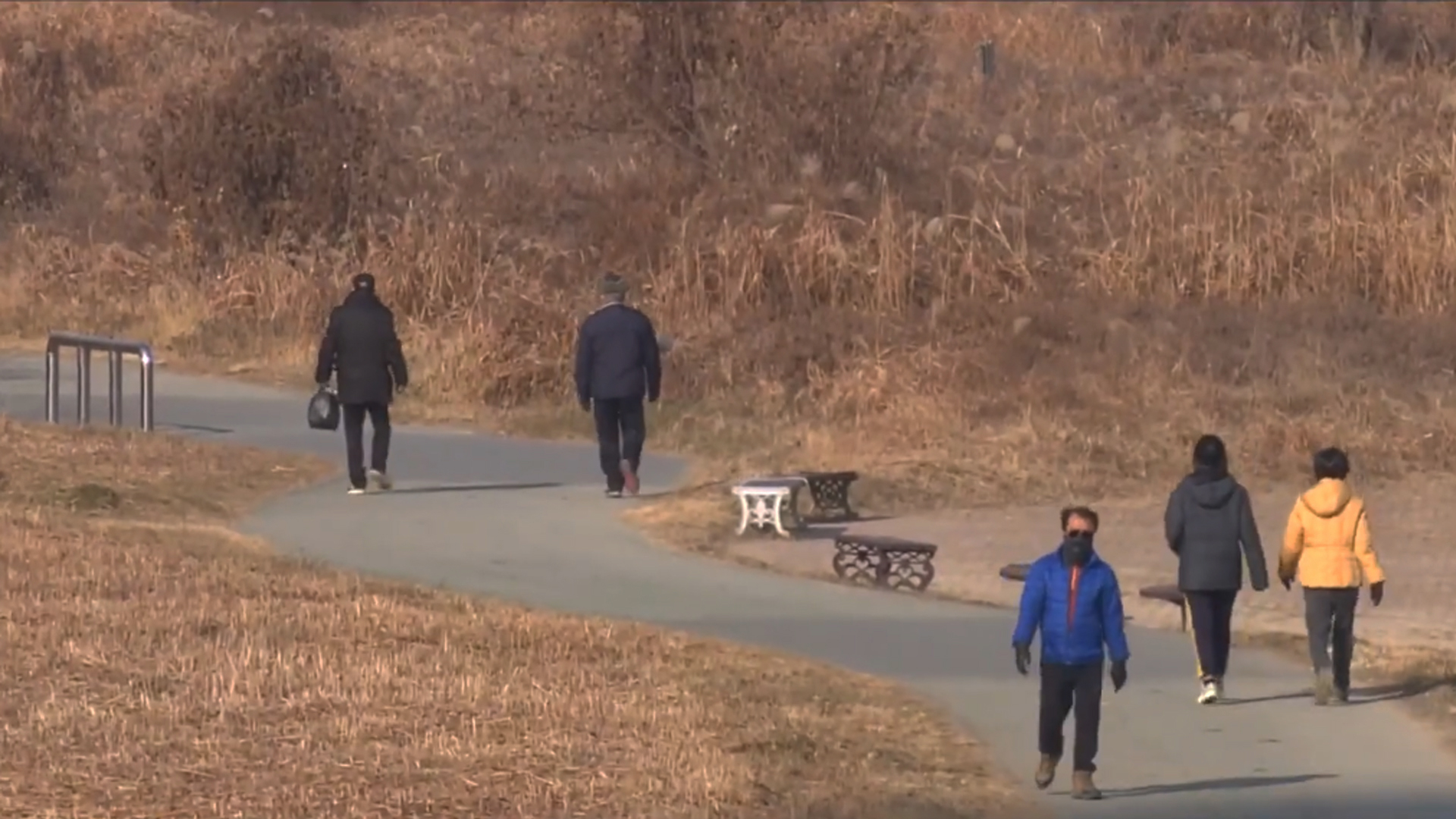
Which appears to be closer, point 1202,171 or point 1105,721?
point 1105,721

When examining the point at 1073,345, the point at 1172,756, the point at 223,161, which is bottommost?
the point at 1172,756

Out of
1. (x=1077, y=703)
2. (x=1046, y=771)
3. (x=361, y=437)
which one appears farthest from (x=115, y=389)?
(x=1077, y=703)

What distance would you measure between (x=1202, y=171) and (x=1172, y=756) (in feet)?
86.6

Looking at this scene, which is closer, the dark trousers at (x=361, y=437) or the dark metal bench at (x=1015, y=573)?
the dark metal bench at (x=1015, y=573)

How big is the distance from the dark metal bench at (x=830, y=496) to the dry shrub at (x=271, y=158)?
15812 mm

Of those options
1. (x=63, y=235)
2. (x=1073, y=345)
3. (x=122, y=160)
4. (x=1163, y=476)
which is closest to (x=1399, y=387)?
(x=1073, y=345)

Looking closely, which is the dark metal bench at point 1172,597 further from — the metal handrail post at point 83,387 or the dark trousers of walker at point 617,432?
the metal handrail post at point 83,387

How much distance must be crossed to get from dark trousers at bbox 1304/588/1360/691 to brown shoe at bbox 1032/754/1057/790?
2.55 meters

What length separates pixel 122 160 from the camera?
41875mm

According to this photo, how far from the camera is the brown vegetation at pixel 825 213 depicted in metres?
25.6

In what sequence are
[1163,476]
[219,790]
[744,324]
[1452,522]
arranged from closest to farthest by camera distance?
[219,790] → [1452,522] → [1163,476] → [744,324]

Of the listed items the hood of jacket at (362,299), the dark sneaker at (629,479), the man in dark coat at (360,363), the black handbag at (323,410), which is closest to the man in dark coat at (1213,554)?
the dark sneaker at (629,479)

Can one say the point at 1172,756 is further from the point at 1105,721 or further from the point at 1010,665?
the point at 1010,665

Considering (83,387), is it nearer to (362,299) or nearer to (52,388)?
(52,388)
